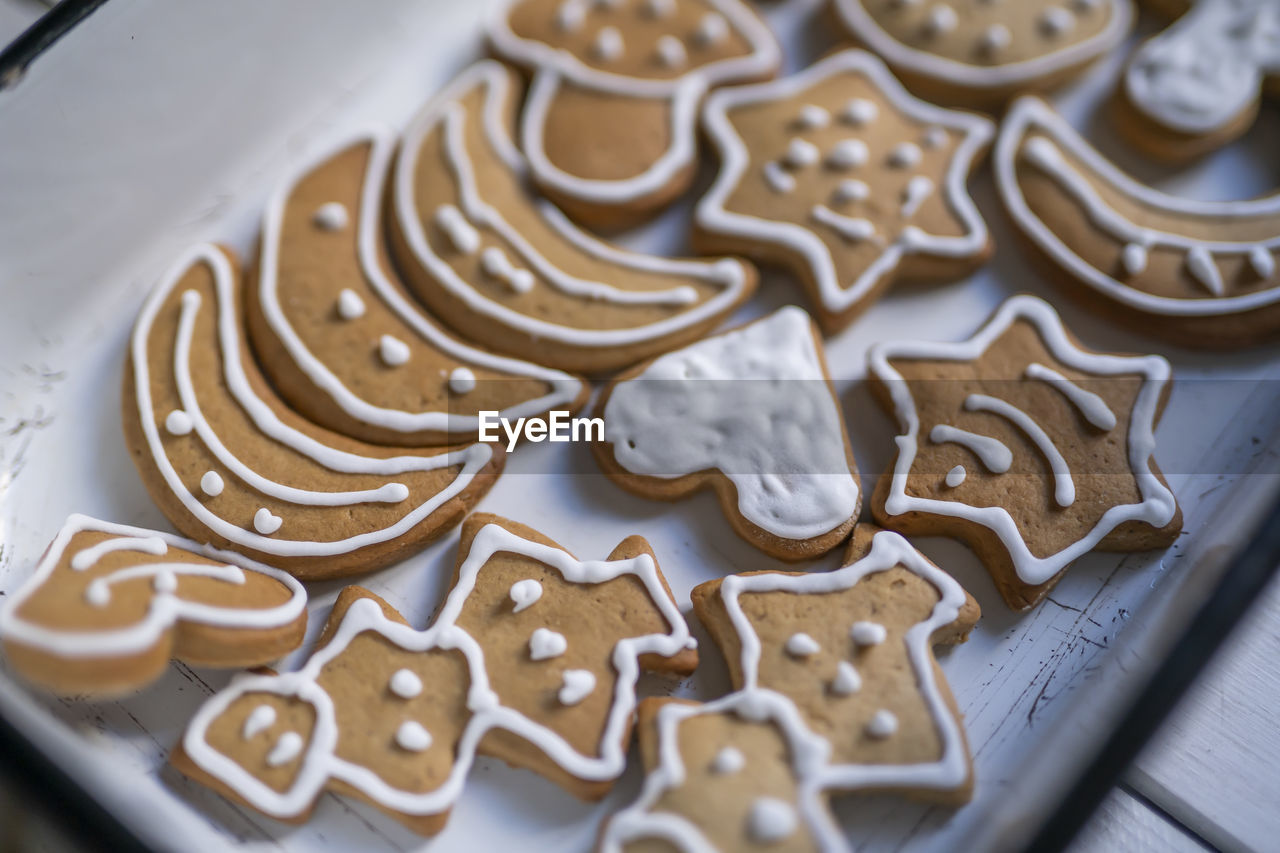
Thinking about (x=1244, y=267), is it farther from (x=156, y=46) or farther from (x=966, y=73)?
(x=156, y=46)

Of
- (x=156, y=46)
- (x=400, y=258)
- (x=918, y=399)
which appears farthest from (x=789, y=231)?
(x=156, y=46)

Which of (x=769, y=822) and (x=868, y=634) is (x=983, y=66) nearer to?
(x=868, y=634)

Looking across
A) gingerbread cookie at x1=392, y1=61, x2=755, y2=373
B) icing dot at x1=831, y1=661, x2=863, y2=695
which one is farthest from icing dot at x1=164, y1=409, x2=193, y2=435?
icing dot at x1=831, y1=661, x2=863, y2=695

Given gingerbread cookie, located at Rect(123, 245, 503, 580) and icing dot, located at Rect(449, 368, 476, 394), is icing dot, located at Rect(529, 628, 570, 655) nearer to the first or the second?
gingerbread cookie, located at Rect(123, 245, 503, 580)

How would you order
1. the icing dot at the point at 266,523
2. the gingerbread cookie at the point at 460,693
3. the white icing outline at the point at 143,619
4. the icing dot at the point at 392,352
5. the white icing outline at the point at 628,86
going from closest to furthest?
the white icing outline at the point at 143,619 < the gingerbread cookie at the point at 460,693 < the icing dot at the point at 266,523 < the icing dot at the point at 392,352 < the white icing outline at the point at 628,86

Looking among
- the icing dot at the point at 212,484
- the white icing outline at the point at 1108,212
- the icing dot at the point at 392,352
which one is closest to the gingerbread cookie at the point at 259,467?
the icing dot at the point at 212,484

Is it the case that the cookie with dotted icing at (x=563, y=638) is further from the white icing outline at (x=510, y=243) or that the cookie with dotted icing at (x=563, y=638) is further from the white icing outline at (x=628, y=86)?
the white icing outline at (x=628, y=86)
